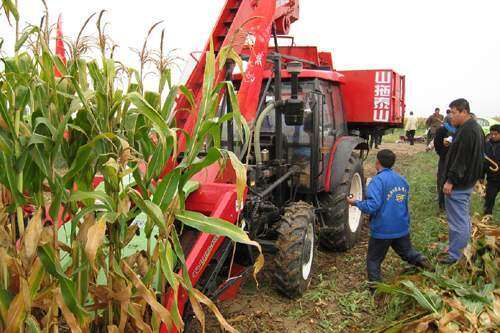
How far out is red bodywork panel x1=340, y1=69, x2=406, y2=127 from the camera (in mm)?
5871

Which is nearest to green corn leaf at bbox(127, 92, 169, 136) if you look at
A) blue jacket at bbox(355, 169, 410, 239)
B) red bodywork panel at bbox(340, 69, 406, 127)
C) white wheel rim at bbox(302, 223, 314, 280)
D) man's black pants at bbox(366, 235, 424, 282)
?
white wheel rim at bbox(302, 223, 314, 280)

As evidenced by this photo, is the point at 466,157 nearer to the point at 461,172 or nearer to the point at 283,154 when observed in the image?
the point at 461,172

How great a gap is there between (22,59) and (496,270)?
3659 mm

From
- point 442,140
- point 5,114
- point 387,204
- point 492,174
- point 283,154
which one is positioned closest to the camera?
point 5,114

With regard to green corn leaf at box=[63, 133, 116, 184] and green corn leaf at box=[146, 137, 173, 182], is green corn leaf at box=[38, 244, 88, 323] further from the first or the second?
green corn leaf at box=[146, 137, 173, 182]

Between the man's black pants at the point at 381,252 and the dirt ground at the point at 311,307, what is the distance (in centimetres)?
19

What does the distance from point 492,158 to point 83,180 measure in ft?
18.9

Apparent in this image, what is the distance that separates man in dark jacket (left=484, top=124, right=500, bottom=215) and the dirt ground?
2344 millimetres

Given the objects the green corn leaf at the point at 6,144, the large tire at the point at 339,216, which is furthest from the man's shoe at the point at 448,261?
the green corn leaf at the point at 6,144

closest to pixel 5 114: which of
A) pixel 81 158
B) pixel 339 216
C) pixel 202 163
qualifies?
pixel 81 158

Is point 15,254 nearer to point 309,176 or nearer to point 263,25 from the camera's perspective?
point 263,25

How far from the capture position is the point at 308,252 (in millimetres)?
3988

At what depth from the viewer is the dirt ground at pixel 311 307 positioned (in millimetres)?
3389

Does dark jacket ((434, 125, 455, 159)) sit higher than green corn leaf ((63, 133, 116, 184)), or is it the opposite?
green corn leaf ((63, 133, 116, 184))
